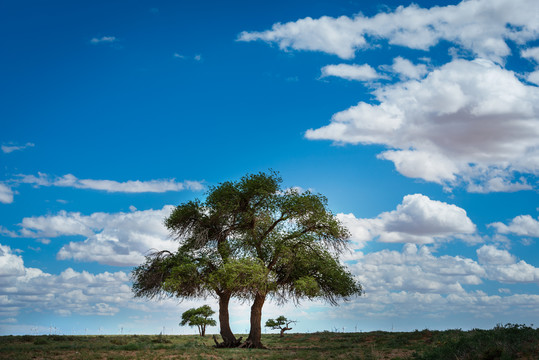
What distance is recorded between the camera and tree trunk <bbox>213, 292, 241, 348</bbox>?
37.1 metres

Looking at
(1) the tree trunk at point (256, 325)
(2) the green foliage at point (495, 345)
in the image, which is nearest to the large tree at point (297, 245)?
(1) the tree trunk at point (256, 325)

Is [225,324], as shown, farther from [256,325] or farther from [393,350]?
[393,350]

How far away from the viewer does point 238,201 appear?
127 ft

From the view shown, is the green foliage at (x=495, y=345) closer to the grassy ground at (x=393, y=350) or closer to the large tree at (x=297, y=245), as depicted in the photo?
the grassy ground at (x=393, y=350)

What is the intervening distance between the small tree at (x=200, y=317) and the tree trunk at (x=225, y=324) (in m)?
13.4

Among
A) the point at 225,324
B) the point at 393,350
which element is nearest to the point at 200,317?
the point at 225,324

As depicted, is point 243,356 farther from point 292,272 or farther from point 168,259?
point 168,259

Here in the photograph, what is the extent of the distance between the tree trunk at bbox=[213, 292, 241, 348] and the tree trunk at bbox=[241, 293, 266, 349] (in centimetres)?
106

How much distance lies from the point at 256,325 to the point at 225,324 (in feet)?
8.71

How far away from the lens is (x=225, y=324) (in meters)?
37.9

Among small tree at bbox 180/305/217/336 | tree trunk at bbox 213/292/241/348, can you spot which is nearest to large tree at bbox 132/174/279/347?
tree trunk at bbox 213/292/241/348

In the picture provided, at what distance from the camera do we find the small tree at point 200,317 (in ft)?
167

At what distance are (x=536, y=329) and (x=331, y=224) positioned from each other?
17747mm

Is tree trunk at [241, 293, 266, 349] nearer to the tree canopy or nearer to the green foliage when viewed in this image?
the tree canopy
